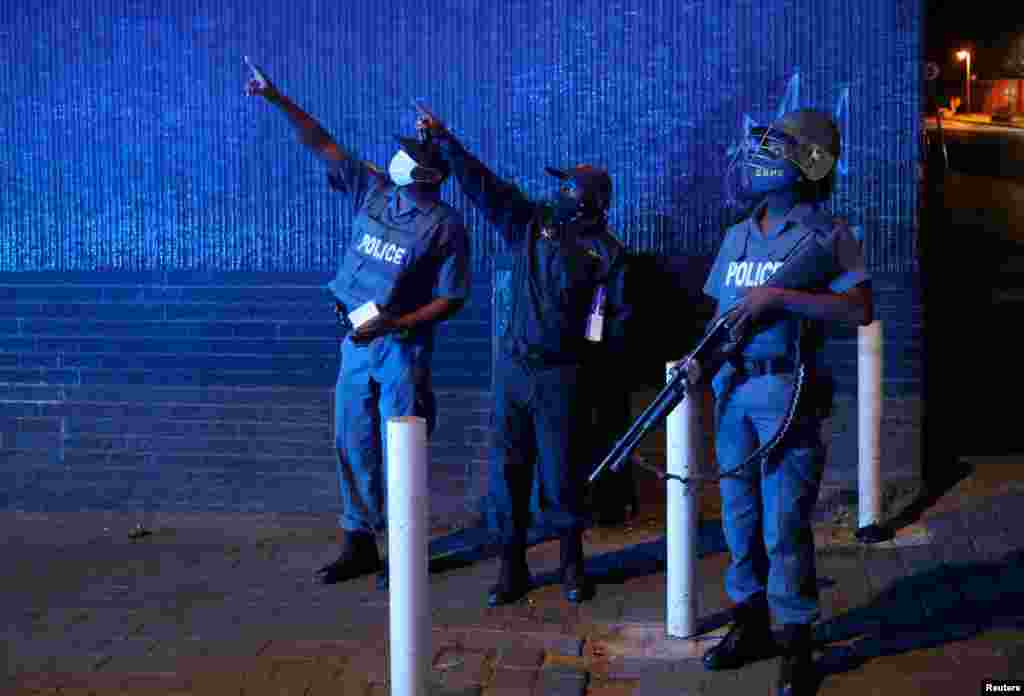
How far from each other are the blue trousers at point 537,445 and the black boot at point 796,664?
1.43m

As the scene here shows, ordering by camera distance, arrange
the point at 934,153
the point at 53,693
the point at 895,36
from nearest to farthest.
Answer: the point at 53,693, the point at 895,36, the point at 934,153

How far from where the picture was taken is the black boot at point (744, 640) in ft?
16.1

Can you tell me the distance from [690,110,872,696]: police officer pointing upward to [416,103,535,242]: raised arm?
1444 millimetres

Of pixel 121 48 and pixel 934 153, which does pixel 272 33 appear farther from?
pixel 934 153

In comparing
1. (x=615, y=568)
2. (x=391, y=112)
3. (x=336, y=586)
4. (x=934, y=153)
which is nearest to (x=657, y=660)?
(x=615, y=568)

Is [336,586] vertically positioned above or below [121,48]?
below

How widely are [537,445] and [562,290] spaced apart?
2.47 ft

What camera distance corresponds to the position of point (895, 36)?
680cm

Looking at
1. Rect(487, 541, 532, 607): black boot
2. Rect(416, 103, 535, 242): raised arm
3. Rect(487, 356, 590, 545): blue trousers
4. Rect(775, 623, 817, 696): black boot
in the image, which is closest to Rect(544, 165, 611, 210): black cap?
Rect(416, 103, 535, 242): raised arm

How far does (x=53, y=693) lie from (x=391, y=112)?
3.70 meters

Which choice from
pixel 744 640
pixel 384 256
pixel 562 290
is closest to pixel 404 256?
pixel 384 256

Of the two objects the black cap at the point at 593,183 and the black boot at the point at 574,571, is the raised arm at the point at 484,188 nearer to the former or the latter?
the black cap at the point at 593,183

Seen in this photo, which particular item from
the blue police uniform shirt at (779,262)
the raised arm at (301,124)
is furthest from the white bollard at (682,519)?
the raised arm at (301,124)

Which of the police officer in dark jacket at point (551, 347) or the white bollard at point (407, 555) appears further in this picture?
the police officer in dark jacket at point (551, 347)
